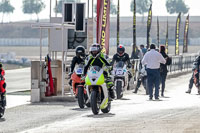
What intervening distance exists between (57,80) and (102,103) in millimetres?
7841

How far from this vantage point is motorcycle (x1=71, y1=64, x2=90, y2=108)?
56.0 ft

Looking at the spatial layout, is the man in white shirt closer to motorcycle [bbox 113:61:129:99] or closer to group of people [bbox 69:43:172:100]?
group of people [bbox 69:43:172:100]

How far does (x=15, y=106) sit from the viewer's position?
18.5 m

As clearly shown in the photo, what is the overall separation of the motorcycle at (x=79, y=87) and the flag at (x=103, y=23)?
23.6ft

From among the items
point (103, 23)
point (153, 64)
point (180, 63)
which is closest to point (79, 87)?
point (153, 64)

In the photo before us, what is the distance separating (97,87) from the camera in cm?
1541

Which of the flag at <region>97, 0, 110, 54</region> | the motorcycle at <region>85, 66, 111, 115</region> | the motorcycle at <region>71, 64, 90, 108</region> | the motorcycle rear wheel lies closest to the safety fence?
the flag at <region>97, 0, 110, 54</region>

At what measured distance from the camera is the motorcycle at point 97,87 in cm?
1521

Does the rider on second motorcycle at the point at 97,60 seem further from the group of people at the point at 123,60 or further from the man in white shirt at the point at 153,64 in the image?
the man in white shirt at the point at 153,64

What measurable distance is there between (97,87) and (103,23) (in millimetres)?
10438

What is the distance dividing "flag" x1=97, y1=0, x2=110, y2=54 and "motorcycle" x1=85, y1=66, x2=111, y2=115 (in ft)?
32.6

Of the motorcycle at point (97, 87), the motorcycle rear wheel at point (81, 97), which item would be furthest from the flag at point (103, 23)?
the motorcycle at point (97, 87)

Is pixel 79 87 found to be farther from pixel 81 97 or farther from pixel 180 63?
pixel 180 63

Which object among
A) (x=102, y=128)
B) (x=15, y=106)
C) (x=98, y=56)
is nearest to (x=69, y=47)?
(x=15, y=106)
